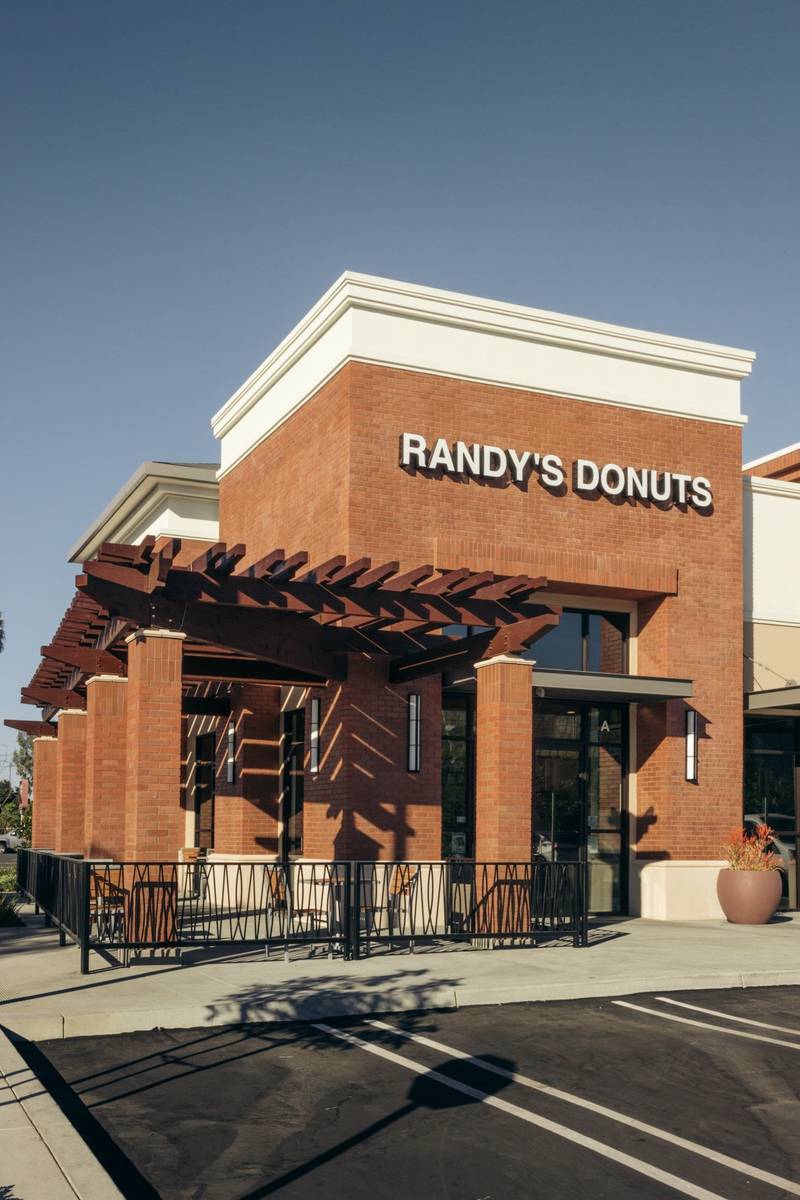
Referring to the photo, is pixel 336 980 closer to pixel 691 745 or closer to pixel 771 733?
pixel 691 745

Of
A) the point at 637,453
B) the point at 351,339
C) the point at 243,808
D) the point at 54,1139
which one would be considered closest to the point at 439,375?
the point at 351,339

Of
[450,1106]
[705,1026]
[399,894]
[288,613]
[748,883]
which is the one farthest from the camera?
[748,883]

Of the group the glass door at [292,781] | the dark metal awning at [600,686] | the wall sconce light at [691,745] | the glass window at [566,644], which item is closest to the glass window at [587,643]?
the glass window at [566,644]

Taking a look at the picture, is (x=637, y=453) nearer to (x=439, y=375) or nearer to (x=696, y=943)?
(x=439, y=375)

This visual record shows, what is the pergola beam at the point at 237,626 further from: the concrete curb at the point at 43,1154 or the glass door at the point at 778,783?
the glass door at the point at 778,783

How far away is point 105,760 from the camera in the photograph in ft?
66.0

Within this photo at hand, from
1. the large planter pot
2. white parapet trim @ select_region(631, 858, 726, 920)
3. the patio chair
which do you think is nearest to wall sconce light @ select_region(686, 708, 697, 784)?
white parapet trim @ select_region(631, 858, 726, 920)

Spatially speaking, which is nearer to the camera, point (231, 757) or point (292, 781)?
point (292, 781)

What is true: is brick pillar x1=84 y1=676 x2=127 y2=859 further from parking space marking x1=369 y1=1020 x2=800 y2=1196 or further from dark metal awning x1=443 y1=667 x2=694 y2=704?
parking space marking x1=369 y1=1020 x2=800 y2=1196

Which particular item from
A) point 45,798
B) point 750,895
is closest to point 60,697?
point 45,798

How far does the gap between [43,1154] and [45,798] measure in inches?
984

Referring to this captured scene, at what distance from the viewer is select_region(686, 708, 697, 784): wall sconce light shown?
21.6 metres

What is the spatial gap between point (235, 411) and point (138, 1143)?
62.7 feet

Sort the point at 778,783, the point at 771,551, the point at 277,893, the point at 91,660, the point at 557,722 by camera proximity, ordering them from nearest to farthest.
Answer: the point at 277,893, the point at 91,660, the point at 557,722, the point at 778,783, the point at 771,551
